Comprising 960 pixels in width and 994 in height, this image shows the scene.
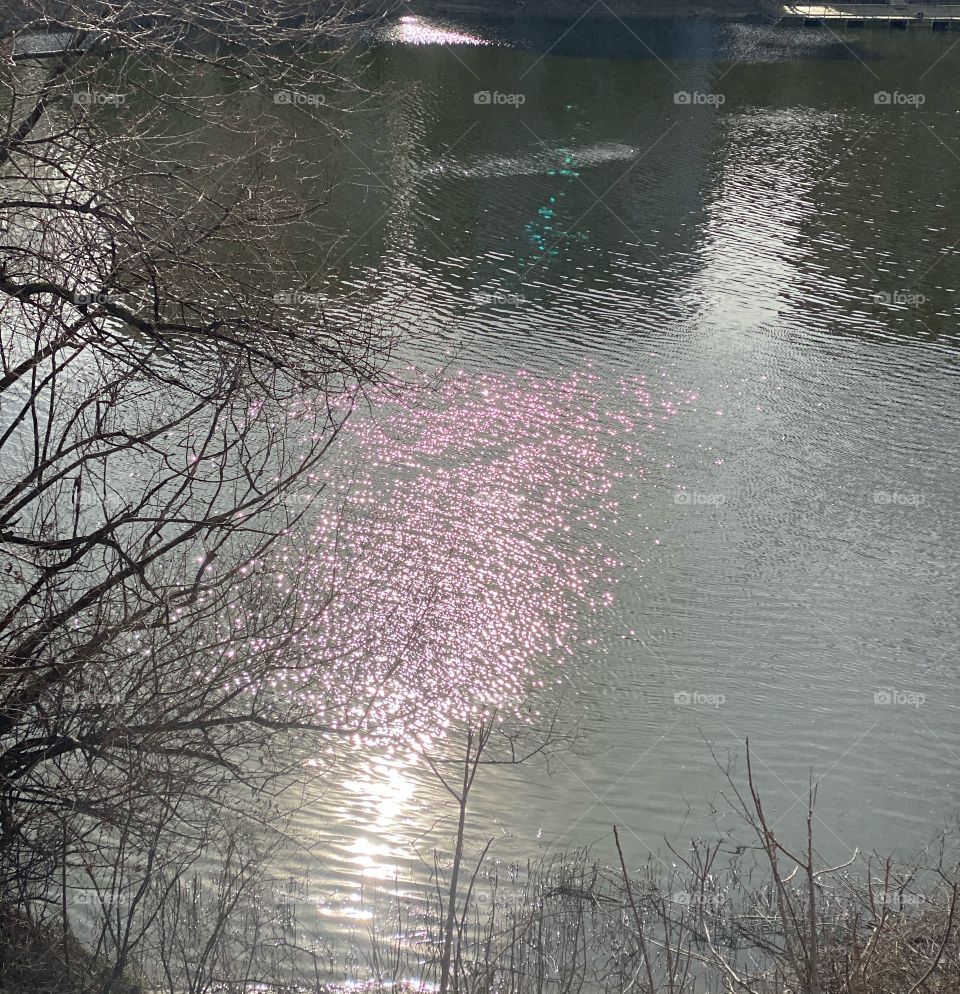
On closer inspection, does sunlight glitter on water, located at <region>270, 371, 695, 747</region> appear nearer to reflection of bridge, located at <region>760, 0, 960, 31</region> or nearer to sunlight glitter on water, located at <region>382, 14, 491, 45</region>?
sunlight glitter on water, located at <region>382, 14, 491, 45</region>

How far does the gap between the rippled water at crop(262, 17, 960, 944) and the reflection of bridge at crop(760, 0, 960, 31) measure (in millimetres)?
9965

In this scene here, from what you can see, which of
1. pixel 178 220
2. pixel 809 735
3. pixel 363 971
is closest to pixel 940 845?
pixel 809 735

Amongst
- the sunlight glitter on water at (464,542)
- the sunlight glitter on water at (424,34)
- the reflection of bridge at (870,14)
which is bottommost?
the sunlight glitter on water at (464,542)

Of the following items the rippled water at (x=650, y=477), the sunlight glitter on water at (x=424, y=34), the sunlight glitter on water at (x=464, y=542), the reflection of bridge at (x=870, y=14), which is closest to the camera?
the rippled water at (x=650, y=477)

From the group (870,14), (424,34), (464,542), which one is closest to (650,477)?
(464,542)

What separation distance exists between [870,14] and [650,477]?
2208 centimetres

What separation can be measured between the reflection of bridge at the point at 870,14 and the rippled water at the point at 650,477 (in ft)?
32.7

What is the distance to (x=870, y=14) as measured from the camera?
27234 millimetres

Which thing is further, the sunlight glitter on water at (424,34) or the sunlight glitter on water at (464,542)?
the sunlight glitter on water at (424,34)

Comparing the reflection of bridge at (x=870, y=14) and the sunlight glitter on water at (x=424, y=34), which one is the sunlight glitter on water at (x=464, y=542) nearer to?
the sunlight glitter on water at (x=424, y=34)

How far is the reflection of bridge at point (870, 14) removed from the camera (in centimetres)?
2650

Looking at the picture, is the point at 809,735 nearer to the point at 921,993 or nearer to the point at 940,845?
the point at 940,845

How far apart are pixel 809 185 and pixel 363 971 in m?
13.4

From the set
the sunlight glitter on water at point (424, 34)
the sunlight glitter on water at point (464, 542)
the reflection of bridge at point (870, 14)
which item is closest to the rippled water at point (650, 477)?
the sunlight glitter on water at point (464, 542)
